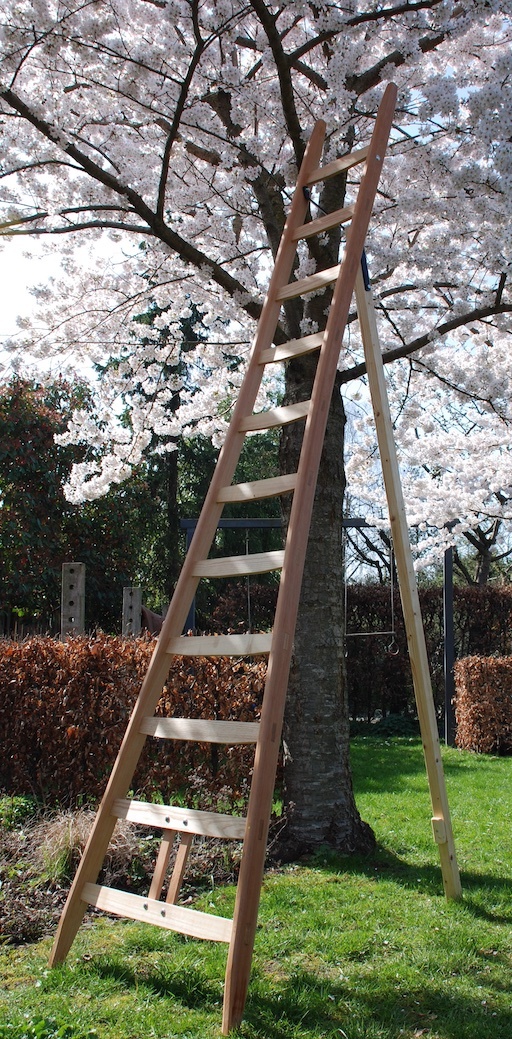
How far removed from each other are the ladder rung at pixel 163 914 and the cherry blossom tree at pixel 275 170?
5.67 ft

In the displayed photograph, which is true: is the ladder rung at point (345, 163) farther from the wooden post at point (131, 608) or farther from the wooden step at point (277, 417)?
the wooden post at point (131, 608)

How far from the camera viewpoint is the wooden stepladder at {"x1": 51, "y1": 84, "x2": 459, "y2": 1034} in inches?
86.5

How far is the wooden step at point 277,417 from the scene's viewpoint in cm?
269

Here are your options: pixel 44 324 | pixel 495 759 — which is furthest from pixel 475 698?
pixel 44 324

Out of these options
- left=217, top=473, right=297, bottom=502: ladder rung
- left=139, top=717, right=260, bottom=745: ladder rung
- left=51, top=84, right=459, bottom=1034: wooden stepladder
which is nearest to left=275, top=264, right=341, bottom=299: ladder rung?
left=51, top=84, right=459, bottom=1034: wooden stepladder

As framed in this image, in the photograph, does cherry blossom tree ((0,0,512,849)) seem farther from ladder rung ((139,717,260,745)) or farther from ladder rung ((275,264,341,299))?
ladder rung ((139,717,260,745))

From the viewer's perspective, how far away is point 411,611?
3.35 m

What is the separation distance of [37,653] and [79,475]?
2.78 meters

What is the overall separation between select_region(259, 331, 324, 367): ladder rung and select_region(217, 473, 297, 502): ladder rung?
267mm

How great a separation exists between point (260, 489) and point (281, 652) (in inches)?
23.6

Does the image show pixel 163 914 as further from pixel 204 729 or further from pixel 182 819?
pixel 204 729

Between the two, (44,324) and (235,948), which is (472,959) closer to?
(235,948)

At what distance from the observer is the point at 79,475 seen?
24.0ft

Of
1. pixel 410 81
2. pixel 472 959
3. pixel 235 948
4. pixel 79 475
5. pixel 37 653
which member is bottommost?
pixel 472 959
